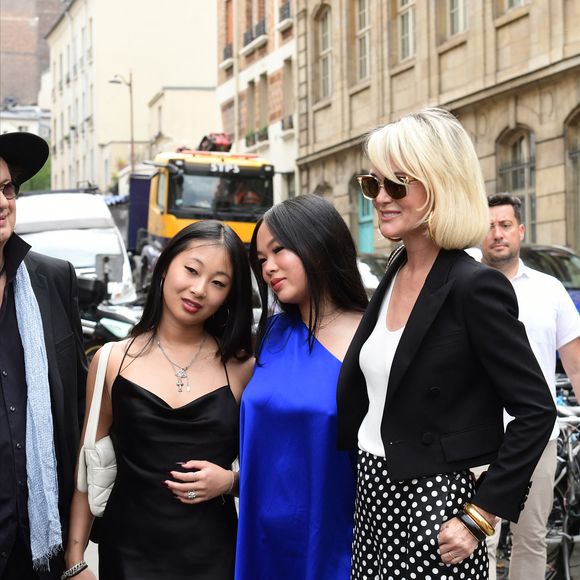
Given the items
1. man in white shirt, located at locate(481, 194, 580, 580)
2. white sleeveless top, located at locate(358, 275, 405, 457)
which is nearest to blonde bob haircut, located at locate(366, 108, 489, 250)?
white sleeveless top, located at locate(358, 275, 405, 457)

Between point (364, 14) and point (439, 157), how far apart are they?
27360 mm

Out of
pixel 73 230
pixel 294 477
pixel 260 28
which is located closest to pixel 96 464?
pixel 294 477

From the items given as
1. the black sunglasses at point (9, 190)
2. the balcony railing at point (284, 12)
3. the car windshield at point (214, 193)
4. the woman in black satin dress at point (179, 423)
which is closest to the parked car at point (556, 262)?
the woman in black satin dress at point (179, 423)

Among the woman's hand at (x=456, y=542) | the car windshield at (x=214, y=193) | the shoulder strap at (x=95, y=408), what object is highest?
the car windshield at (x=214, y=193)

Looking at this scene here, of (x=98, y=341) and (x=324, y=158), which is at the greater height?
(x=324, y=158)

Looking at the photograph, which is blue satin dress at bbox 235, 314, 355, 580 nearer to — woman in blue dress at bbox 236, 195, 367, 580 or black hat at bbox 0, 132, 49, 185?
woman in blue dress at bbox 236, 195, 367, 580

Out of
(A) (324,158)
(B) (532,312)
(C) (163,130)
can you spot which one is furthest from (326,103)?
(B) (532,312)

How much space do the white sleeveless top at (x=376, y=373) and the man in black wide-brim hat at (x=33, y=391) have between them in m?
1.02

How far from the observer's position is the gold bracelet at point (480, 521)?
110 inches

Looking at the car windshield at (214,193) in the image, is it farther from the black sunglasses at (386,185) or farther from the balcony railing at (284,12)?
the black sunglasses at (386,185)

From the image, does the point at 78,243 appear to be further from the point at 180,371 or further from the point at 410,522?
the point at 410,522

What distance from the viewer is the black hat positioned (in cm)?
356

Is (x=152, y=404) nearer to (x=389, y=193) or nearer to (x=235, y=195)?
(x=389, y=193)

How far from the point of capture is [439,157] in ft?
9.56
